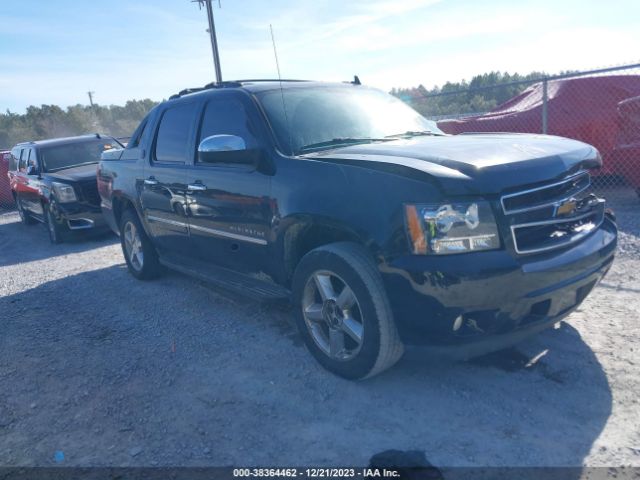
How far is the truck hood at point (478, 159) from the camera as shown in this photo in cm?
278

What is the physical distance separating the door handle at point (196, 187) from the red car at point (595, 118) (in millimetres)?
5870

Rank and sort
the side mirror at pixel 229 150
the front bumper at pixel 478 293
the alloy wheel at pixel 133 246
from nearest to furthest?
the front bumper at pixel 478 293
the side mirror at pixel 229 150
the alloy wheel at pixel 133 246

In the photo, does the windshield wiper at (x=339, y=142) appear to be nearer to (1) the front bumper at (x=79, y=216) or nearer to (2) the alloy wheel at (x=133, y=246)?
(2) the alloy wheel at (x=133, y=246)

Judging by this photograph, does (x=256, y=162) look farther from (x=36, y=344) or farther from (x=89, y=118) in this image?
(x=89, y=118)

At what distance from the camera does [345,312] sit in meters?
3.24

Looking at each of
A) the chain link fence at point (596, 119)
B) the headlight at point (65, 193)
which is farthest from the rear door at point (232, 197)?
the headlight at point (65, 193)

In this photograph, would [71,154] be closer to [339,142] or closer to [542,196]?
[339,142]

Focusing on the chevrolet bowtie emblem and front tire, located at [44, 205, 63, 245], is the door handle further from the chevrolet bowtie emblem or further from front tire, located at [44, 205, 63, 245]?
front tire, located at [44, 205, 63, 245]

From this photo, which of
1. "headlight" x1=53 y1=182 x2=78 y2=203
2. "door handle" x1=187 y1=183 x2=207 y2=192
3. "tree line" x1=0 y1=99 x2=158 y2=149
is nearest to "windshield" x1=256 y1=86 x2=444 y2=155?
"door handle" x1=187 y1=183 x2=207 y2=192

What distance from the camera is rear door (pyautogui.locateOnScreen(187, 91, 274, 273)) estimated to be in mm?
3754

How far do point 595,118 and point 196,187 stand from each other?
644 cm

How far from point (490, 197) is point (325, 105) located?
1.81 m

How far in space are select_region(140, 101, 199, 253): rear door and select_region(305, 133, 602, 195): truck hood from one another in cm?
165

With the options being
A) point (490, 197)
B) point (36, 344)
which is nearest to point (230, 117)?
point (490, 197)
